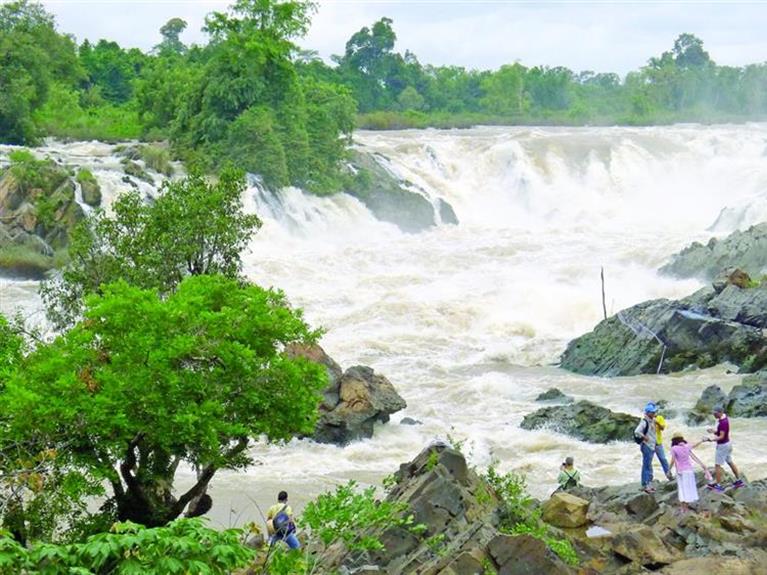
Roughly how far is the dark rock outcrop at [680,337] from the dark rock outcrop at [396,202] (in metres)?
22.3

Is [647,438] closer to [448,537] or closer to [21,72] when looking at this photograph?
[448,537]

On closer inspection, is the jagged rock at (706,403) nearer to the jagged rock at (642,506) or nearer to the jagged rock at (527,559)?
the jagged rock at (642,506)

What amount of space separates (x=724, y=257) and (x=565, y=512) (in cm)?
2630

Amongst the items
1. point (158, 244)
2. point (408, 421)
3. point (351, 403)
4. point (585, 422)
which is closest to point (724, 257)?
point (585, 422)

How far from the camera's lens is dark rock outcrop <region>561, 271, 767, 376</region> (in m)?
30.1

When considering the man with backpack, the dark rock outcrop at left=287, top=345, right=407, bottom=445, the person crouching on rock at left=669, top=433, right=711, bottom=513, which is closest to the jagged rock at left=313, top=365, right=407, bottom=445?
the dark rock outcrop at left=287, top=345, right=407, bottom=445

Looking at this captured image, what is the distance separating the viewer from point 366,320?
3625 cm

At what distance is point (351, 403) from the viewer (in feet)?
83.7

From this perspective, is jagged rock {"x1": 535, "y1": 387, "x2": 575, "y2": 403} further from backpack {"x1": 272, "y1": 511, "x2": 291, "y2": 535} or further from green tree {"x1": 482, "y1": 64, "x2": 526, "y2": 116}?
green tree {"x1": 482, "y1": 64, "x2": 526, "y2": 116}

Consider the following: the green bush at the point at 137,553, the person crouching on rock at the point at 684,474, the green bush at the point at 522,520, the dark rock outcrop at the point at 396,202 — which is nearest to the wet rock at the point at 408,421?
the green bush at the point at 522,520

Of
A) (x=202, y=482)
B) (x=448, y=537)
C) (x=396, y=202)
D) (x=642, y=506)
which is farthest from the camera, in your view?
(x=396, y=202)

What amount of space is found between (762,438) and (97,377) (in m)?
→ 14.1

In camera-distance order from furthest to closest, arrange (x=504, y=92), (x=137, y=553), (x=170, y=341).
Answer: (x=504, y=92) → (x=170, y=341) → (x=137, y=553)

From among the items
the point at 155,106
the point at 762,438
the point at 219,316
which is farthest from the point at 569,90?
the point at 219,316
